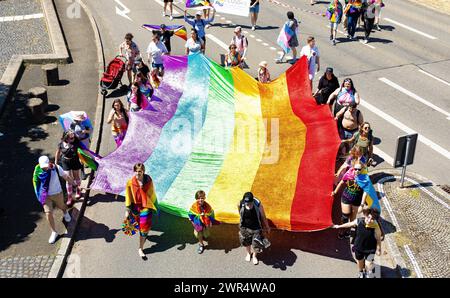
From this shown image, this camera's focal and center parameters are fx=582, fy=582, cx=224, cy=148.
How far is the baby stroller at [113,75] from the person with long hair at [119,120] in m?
4.33

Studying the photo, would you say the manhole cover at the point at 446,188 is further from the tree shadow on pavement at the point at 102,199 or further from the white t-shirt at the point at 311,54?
the tree shadow on pavement at the point at 102,199

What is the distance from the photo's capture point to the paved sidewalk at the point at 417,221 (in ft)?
33.6

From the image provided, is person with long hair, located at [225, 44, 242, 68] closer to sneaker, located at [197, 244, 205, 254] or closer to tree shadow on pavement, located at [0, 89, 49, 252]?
tree shadow on pavement, located at [0, 89, 49, 252]

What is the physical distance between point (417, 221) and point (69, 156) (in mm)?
6958

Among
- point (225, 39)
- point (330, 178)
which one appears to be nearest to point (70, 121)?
point (330, 178)

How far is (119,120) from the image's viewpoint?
41.7 feet

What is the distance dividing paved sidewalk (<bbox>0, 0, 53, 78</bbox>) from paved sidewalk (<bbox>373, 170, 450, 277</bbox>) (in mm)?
12717

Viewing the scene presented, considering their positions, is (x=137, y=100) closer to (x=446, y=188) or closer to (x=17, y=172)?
(x=17, y=172)

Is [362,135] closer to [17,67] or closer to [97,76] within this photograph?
[97,76]

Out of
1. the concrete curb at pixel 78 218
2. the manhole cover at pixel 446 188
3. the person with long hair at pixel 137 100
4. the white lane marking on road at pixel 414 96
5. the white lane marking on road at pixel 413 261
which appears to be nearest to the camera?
the white lane marking on road at pixel 413 261

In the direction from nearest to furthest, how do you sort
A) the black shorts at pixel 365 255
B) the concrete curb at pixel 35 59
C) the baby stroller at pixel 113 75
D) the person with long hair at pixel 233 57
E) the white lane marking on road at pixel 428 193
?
1. the black shorts at pixel 365 255
2. the white lane marking on road at pixel 428 193
3. the person with long hair at pixel 233 57
4. the baby stroller at pixel 113 75
5. the concrete curb at pixel 35 59

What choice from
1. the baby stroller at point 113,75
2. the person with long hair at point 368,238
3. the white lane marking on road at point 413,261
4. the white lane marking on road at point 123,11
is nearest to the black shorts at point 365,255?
the person with long hair at point 368,238

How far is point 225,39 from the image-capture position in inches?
858
